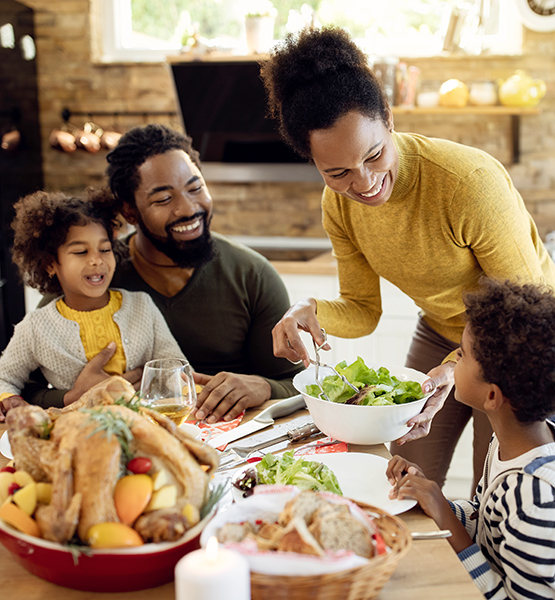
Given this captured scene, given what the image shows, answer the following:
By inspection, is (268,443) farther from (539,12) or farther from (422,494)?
(539,12)

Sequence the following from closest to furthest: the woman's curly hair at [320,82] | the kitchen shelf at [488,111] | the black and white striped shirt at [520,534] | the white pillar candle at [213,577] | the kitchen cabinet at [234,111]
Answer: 1. the white pillar candle at [213,577]
2. the black and white striped shirt at [520,534]
3. the woman's curly hair at [320,82]
4. the kitchen shelf at [488,111]
5. the kitchen cabinet at [234,111]

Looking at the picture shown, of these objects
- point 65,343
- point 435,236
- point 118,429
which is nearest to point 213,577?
point 118,429

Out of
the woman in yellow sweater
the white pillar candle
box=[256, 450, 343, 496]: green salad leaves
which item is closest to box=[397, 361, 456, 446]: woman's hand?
the woman in yellow sweater

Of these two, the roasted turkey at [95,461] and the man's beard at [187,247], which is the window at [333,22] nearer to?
the man's beard at [187,247]

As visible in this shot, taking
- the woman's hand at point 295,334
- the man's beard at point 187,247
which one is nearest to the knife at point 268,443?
the woman's hand at point 295,334

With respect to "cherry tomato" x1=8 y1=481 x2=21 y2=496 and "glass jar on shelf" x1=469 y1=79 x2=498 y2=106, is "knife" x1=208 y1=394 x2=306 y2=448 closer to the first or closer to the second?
"cherry tomato" x1=8 y1=481 x2=21 y2=496

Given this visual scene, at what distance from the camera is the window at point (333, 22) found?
320cm

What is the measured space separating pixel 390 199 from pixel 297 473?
75cm

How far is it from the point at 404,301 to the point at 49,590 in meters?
2.26

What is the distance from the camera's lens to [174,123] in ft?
11.6

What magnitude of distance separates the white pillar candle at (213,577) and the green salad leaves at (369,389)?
0.57 meters

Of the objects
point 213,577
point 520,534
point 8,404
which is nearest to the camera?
point 213,577

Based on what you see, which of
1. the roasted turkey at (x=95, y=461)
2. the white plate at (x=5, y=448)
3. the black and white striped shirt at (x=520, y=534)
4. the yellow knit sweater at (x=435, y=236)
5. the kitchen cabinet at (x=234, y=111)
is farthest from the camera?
the kitchen cabinet at (x=234, y=111)

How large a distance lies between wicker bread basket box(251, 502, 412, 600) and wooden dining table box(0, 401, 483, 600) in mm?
69
